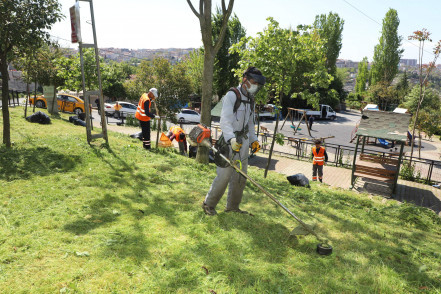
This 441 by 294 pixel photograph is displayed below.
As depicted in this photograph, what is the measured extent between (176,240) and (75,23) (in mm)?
6702

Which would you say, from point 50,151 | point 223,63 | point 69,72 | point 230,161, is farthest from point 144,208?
point 223,63

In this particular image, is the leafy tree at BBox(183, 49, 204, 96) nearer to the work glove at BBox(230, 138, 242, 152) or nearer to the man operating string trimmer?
the man operating string trimmer

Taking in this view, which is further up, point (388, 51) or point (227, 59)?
point (388, 51)

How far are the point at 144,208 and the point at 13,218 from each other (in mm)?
1730

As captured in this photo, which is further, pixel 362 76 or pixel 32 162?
pixel 362 76

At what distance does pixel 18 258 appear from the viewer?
10.1 feet

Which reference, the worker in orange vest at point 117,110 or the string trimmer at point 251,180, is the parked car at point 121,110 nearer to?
the worker in orange vest at point 117,110

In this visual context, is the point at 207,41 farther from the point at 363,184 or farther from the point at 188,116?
the point at 188,116

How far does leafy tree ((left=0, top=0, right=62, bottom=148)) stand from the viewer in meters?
6.80

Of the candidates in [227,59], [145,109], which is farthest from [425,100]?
[145,109]

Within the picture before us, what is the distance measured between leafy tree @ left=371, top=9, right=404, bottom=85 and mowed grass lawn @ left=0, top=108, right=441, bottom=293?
43.1 m

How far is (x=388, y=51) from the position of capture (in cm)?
4266

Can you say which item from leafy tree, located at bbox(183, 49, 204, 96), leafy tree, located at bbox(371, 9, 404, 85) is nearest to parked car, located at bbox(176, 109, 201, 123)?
leafy tree, located at bbox(183, 49, 204, 96)

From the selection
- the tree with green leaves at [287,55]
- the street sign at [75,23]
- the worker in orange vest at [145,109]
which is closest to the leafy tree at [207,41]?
the tree with green leaves at [287,55]
